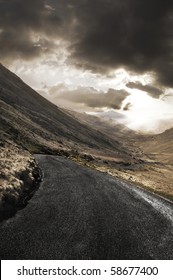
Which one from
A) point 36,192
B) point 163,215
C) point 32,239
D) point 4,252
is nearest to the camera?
point 4,252

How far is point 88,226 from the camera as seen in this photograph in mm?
34906

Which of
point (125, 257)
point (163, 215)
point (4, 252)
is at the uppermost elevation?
point (163, 215)

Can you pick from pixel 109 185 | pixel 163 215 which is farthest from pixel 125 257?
pixel 109 185

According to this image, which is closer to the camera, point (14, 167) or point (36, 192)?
point (36, 192)

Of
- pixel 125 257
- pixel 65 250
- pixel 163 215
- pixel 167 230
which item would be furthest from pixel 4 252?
pixel 163 215

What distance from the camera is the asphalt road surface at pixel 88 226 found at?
29.0 metres

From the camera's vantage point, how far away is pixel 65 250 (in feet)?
95.0

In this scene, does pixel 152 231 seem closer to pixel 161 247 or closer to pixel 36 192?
pixel 161 247

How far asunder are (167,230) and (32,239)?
14.0 metres

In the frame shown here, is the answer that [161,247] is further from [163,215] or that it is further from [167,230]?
[163,215]

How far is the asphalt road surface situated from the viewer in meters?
29.0

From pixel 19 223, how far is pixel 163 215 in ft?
55.7
